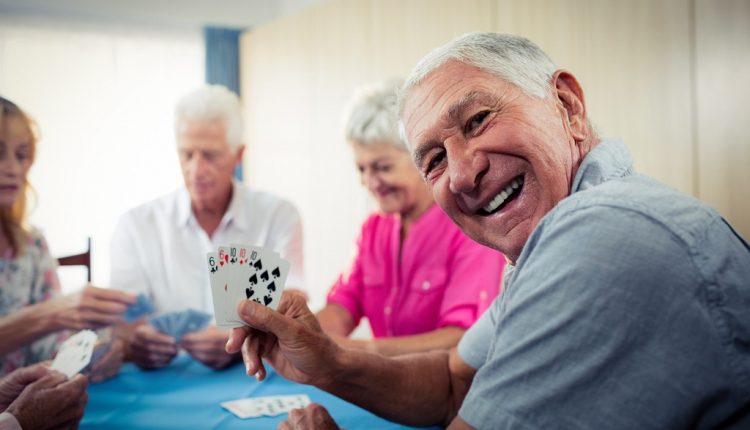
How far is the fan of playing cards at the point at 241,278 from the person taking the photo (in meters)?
1.29

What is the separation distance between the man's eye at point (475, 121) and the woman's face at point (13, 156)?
116 centimetres

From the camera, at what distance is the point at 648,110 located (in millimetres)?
2789

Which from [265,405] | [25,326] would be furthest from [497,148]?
[25,326]

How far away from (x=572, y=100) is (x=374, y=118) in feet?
4.31

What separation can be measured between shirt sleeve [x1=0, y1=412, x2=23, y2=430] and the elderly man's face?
3.24 ft

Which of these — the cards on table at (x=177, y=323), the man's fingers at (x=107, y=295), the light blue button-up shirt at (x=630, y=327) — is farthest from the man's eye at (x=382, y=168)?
the light blue button-up shirt at (x=630, y=327)

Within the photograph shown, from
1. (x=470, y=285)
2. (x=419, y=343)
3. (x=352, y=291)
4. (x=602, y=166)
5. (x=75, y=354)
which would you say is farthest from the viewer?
(x=352, y=291)

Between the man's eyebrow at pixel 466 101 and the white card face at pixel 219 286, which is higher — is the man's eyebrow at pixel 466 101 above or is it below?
above

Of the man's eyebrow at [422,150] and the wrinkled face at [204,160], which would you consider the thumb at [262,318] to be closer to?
the man's eyebrow at [422,150]

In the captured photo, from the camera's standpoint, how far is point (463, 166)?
3.98 ft

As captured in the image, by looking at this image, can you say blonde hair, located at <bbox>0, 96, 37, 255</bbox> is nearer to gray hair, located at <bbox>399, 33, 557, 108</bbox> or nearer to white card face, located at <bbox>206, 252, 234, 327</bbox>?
white card face, located at <bbox>206, 252, 234, 327</bbox>

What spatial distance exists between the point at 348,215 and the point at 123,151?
1.80 meters

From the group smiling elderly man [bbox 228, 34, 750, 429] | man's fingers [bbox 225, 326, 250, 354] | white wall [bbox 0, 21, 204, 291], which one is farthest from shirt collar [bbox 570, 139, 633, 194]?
white wall [bbox 0, 21, 204, 291]

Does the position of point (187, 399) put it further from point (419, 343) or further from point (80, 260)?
point (80, 260)
